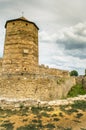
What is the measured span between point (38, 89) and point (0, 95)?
3.82m

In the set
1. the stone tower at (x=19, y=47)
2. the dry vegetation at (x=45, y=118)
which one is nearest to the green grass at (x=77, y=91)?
the stone tower at (x=19, y=47)

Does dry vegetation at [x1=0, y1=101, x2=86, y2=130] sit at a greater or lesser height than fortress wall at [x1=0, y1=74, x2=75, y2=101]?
lesser

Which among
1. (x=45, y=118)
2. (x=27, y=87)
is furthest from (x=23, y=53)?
(x=45, y=118)

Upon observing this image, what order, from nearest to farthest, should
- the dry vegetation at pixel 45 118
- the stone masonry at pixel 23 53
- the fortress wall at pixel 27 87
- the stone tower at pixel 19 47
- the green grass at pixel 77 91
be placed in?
the dry vegetation at pixel 45 118, the fortress wall at pixel 27 87, the stone masonry at pixel 23 53, the stone tower at pixel 19 47, the green grass at pixel 77 91

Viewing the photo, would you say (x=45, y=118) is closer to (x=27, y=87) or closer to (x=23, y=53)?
(x=27, y=87)

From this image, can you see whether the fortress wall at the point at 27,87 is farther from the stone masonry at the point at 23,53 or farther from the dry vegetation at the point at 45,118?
the dry vegetation at the point at 45,118

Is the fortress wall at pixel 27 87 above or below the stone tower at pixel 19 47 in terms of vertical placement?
below

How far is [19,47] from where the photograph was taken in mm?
24781

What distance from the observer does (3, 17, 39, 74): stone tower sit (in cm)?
2463

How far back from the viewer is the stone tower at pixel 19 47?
2463cm

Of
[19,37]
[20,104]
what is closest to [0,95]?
[20,104]

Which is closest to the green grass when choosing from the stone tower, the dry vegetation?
the stone tower

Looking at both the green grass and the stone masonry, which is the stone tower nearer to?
the stone masonry

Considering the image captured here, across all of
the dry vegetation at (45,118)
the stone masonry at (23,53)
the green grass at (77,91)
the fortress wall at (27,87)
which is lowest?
the dry vegetation at (45,118)
